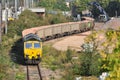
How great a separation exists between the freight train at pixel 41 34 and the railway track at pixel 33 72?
46cm

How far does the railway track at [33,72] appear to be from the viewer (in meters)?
20.0

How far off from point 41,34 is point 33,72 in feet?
41.5

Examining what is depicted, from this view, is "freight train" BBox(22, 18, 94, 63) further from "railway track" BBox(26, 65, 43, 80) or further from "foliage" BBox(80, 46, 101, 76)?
"foliage" BBox(80, 46, 101, 76)

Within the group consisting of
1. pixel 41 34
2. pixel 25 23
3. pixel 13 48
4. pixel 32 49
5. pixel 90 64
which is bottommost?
pixel 13 48

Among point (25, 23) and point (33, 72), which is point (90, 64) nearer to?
point (33, 72)

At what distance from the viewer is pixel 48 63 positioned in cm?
2516

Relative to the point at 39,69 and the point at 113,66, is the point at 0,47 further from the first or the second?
the point at 113,66

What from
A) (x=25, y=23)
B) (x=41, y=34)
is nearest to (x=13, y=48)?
(x=41, y=34)

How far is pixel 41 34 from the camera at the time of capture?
34031mm

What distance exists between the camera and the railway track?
20.0 meters

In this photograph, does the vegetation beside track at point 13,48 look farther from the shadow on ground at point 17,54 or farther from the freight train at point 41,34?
the freight train at point 41,34

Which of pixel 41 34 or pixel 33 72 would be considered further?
pixel 41 34

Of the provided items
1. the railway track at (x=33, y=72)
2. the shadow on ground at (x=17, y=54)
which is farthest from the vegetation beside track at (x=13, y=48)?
the railway track at (x=33, y=72)

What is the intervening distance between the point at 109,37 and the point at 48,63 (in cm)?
1967
